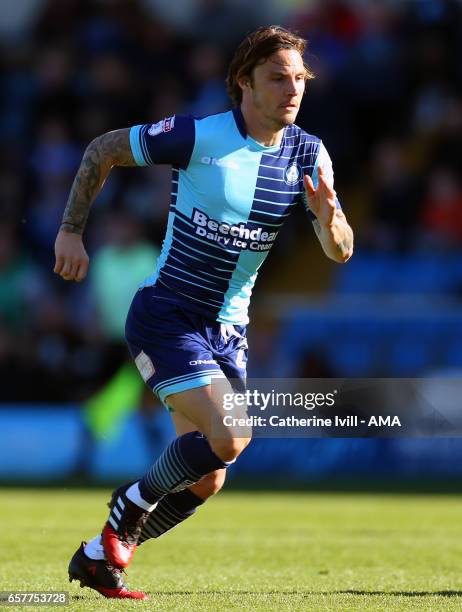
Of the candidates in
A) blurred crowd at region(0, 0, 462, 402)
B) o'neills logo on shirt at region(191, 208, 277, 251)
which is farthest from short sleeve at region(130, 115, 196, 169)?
blurred crowd at region(0, 0, 462, 402)

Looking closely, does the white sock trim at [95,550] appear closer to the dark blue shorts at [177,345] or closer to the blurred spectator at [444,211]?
the dark blue shorts at [177,345]

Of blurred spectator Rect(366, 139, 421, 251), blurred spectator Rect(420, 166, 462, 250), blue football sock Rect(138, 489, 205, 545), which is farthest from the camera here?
blurred spectator Rect(420, 166, 462, 250)

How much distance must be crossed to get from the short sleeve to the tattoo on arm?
6 cm

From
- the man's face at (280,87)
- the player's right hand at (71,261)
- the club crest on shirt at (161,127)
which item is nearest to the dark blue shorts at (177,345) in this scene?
the player's right hand at (71,261)

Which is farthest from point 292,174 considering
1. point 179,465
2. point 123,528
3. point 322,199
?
point 123,528

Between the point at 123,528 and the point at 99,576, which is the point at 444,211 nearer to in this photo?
the point at 123,528

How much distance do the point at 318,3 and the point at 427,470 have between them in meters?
7.15

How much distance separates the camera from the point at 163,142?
604 cm

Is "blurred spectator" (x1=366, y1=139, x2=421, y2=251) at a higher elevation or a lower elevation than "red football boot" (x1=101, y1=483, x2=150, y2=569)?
lower

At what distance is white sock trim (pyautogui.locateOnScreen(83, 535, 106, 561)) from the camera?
19.9ft

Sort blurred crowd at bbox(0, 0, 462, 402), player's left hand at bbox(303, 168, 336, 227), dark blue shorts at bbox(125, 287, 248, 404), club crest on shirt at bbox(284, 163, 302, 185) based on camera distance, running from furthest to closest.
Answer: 1. blurred crowd at bbox(0, 0, 462, 402)
2. club crest on shirt at bbox(284, 163, 302, 185)
3. dark blue shorts at bbox(125, 287, 248, 404)
4. player's left hand at bbox(303, 168, 336, 227)

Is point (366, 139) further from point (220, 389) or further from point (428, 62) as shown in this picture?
point (220, 389)

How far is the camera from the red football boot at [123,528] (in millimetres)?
6098

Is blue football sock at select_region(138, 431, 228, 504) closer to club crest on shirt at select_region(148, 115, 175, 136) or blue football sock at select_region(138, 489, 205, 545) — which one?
blue football sock at select_region(138, 489, 205, 545)
